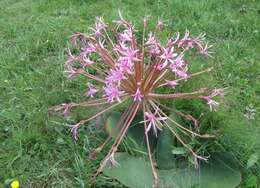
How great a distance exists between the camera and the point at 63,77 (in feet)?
10.5

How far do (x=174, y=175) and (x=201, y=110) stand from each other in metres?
0.49

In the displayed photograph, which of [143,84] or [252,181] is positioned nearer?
[252,181]

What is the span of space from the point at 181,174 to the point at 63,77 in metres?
1.34

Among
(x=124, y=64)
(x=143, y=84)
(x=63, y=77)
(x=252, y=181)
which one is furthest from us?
(x=63, y=77)

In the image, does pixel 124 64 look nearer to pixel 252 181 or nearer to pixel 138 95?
pixel 138 95

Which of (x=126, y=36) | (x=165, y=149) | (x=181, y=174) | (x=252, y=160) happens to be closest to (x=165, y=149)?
(x=165, y=149)

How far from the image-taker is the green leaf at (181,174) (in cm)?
224

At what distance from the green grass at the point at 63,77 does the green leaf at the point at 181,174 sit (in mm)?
96

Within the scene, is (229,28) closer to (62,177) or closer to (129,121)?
(129,121)

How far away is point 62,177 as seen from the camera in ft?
7.96

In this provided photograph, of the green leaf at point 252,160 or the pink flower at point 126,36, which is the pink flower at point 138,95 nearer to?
the pink flower at point 126,36

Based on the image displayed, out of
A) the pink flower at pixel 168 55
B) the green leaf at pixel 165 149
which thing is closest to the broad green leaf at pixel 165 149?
the green leaf at pixel 165 149

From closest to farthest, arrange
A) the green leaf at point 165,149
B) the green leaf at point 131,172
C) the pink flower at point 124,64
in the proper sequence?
1. the pink flower at point 124,64
2. the green leaf at point 131,172
3. the green leaf at point 165,149

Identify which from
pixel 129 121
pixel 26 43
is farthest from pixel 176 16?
pixel 129 121
